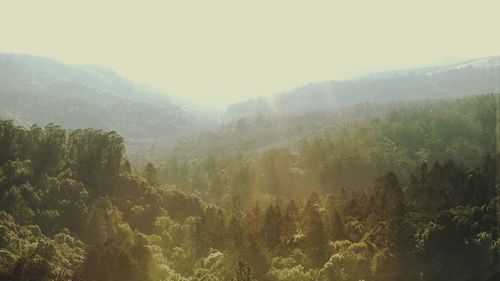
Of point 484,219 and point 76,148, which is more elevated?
point 76,148

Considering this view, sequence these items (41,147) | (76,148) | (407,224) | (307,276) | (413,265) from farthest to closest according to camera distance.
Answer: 1. (76,148)
2. (41,147)
3. (407,224)
4. (413,265)
5. (307,276)

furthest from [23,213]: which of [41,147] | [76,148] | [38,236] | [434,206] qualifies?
[434,206]

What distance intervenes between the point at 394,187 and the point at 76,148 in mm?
86048

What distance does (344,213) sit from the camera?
391 ft

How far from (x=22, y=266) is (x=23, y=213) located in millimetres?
34976

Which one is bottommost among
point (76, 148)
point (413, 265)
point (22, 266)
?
point (413, 265)

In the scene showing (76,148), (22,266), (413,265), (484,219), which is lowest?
(413,265)

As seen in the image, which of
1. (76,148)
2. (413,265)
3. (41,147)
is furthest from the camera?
(76,148)

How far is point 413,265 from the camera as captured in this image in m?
91.4

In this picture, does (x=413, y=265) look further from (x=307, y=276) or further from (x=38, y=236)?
(x=38, y=236)

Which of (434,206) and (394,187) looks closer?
(434,206)

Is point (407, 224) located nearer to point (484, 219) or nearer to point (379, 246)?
point (379, 246)

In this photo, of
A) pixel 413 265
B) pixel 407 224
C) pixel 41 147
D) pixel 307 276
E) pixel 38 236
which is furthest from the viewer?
pixel 41 147

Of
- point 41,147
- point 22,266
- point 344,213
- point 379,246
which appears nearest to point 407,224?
point 379,246
